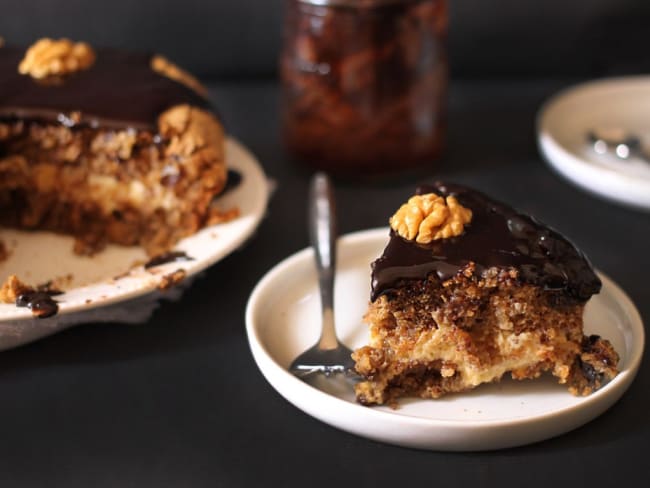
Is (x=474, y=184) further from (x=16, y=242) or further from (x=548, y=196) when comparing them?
(x=16, y=242)

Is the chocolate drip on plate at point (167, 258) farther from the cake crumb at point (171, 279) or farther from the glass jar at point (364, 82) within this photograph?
the glass jar at point (364, 82)

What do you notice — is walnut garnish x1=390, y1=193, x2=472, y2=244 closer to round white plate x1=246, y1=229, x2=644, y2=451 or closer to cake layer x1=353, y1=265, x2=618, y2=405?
cake layer x1=353, y1=265, x2=618, y2=405

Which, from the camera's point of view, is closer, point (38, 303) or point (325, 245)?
point (38, 303)

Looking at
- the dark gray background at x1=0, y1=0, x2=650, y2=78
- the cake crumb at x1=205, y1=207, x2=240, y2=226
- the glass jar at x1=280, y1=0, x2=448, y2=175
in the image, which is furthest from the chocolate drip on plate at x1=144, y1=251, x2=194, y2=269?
the dark gray background at x1=0, y1=0, x2=650, y2=78

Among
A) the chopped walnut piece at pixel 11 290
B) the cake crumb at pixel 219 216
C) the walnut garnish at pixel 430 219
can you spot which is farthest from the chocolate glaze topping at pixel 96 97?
the walnut garnish at pixel 430 219

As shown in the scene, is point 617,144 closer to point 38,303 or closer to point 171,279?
point 171,279

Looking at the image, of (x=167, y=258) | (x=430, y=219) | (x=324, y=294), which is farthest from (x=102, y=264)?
(x=430, y=219)

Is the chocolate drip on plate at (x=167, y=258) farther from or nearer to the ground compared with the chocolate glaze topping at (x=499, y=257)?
nearer to the ground

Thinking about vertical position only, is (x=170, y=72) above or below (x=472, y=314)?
above
